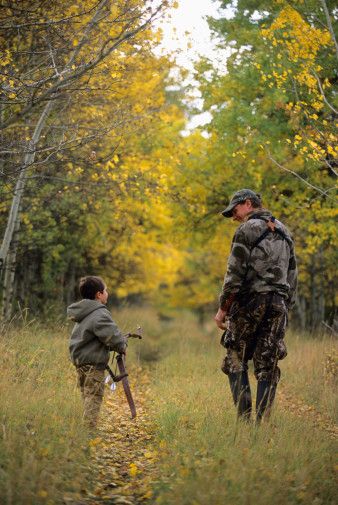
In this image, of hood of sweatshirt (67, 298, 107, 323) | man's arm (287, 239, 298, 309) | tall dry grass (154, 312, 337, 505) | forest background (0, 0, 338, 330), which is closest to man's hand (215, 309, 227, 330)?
man's arm (287, 239, 298, 309)

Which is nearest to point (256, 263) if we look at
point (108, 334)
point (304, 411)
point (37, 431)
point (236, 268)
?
point (236, 268)

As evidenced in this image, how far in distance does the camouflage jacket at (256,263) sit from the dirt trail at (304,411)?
62.4 inches

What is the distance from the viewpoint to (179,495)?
3.82 metres

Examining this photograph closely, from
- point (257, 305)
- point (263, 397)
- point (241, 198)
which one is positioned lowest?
point (263, 397)

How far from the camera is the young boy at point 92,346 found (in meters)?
5.68

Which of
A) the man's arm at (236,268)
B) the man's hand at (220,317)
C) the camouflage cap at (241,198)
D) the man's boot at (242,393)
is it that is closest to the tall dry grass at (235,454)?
the man's boot at (242,393)

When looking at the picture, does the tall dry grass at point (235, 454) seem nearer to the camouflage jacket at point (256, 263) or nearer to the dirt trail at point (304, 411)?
the dirt trail at point (304, 411)

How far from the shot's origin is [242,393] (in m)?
5.38

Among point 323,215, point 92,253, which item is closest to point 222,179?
point 323,215

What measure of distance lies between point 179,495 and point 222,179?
11396mm

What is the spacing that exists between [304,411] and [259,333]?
2.08 metres

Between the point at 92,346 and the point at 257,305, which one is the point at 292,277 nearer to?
the point at 257,305

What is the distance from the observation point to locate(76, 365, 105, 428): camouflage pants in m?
5.66

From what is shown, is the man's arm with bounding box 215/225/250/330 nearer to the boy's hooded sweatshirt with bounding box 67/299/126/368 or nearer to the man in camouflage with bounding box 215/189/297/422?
the man in camouflage with bounding box 215/189/297/422
